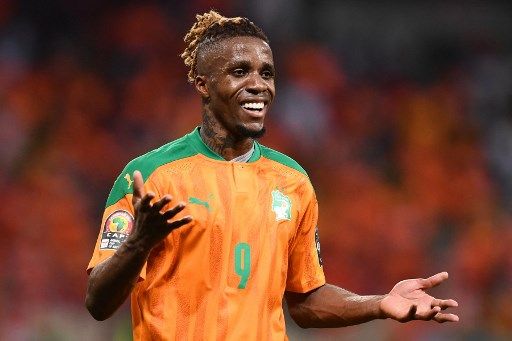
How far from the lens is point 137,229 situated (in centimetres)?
293

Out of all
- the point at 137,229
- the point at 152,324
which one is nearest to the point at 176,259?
the point at 152,324

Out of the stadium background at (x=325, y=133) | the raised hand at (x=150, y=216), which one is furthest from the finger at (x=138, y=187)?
the stadium background at (x=325, y=133)

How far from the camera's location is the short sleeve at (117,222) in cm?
329

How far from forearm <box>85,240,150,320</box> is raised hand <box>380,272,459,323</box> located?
0.84m

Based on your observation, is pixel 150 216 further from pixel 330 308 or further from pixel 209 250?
pixel 330 308

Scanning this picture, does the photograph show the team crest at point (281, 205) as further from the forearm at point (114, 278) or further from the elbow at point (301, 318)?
the forearm at point (114, 278)

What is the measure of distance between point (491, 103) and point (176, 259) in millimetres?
6535

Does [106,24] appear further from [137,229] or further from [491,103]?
[137,229]

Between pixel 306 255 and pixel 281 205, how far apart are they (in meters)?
0.27

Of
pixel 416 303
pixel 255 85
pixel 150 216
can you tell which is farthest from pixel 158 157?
pixel 416 303

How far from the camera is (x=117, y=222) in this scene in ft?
10.8

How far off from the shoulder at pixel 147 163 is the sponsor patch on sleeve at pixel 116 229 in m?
0.06

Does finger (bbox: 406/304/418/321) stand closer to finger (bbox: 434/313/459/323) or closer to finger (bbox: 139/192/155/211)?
finger (bbox: 434/313/459/323)

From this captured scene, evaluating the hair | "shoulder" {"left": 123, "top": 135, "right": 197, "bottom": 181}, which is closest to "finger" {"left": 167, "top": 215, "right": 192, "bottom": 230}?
"shoulder" {"left": 123, "top": 135, "right": 197, "bottom": 181}
